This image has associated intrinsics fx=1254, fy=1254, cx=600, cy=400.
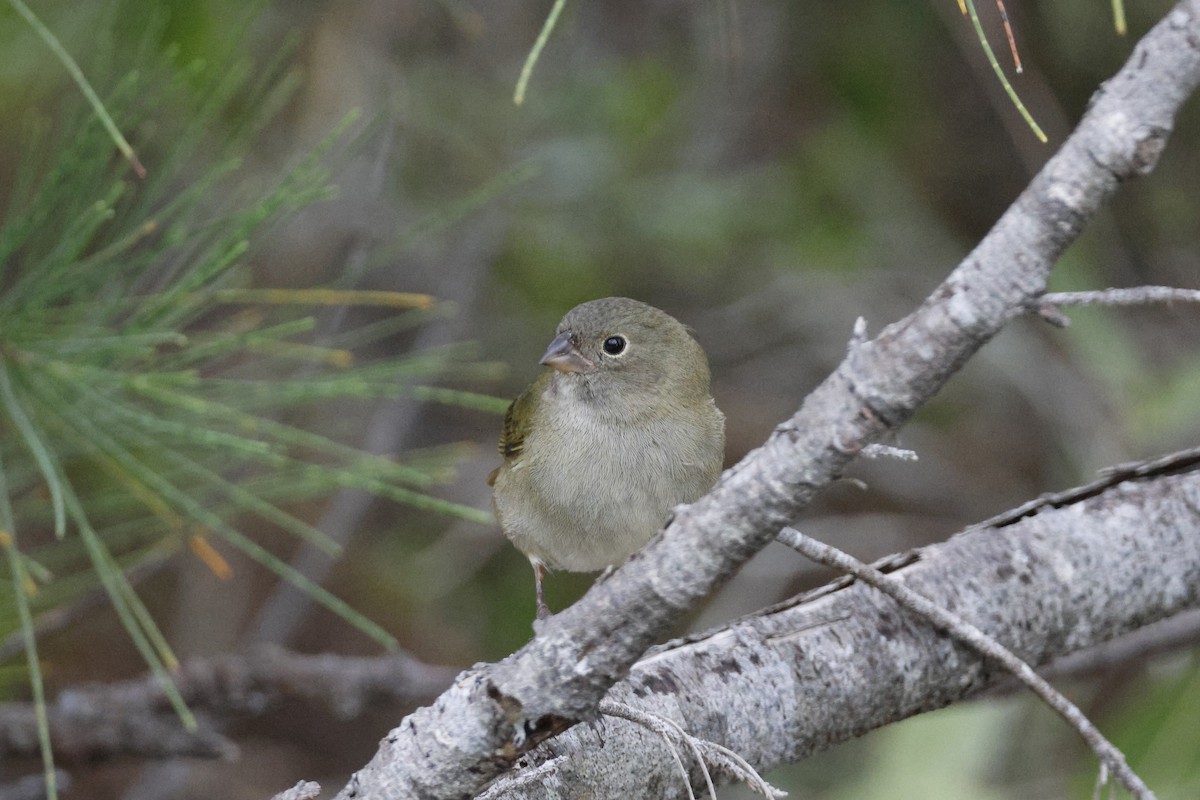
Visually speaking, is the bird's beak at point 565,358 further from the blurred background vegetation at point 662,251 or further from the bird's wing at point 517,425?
the blurred background vegetation at point 662,251

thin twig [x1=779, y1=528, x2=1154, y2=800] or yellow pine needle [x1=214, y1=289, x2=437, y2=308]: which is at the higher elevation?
yellow pine needle [x1=214, y1=289, x2=437, y2=308]

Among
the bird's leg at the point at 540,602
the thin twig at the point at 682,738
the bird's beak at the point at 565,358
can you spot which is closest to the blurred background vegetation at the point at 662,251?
the bird's beak at the point at 565,358

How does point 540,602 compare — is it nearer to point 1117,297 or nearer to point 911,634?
point 911,634

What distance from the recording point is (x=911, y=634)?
7.27 feet

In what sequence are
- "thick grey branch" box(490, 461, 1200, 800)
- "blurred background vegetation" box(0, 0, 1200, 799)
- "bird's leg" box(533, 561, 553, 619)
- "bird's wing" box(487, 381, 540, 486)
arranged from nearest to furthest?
"thick grey branch" box(490, 461, 1200, 800)
"bird's leg" box(533, 561, 553, 619)
"bird's wing" box(487, 381, 540, 486)
"blurred background vegetation" box(0, 0, 1200, 799)

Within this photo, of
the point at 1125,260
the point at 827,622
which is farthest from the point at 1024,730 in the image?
the point at 827,622

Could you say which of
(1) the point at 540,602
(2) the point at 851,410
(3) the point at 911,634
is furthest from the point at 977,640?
(1) the point at 540,602

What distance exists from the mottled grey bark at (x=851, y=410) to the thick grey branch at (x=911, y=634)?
1.12ft

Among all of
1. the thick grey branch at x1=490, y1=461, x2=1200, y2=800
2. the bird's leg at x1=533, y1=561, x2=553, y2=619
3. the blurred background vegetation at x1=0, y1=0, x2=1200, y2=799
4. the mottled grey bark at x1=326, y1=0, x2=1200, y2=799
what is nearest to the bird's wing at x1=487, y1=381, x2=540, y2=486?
the bird's leg at x1=533, y1=561, x2=553, y2=619

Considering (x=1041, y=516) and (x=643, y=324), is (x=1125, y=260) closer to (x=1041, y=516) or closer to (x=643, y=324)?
(x=643, y=324)

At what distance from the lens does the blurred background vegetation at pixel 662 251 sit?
4.73m

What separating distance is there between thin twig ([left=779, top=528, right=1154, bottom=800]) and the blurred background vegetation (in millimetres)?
2420

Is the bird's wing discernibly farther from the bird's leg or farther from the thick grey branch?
the thick grey branch

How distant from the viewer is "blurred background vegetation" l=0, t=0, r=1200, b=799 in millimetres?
4727
